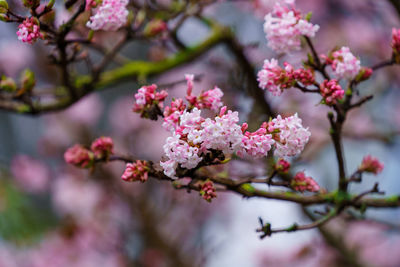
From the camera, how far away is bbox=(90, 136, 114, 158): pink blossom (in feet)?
3.10

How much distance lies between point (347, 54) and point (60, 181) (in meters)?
3.17

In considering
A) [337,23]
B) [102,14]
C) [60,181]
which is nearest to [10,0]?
[102,14]

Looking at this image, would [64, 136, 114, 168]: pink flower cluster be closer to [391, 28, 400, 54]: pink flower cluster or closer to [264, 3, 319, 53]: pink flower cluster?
[264, 3, 319, 53]: pink flower cluster

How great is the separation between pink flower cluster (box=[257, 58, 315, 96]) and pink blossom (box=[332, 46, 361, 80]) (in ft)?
0.24

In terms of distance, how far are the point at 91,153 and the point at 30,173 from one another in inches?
119

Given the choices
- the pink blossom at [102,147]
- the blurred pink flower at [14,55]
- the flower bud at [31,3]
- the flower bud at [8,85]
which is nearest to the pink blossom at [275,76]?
the pink blossom at [102,147]

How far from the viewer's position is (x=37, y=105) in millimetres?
1289

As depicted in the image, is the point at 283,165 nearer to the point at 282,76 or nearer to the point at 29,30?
the point at 282,76

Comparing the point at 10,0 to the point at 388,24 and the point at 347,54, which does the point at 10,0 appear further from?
the point at 388,24

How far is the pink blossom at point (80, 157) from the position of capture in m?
0.95

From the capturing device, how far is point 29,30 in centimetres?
84

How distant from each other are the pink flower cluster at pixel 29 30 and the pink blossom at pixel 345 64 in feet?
1.96

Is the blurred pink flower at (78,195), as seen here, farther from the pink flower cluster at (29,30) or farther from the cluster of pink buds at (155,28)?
the pink flower cluster at (29,30)

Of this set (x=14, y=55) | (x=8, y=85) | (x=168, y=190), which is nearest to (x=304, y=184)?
(x=8, y=85)
